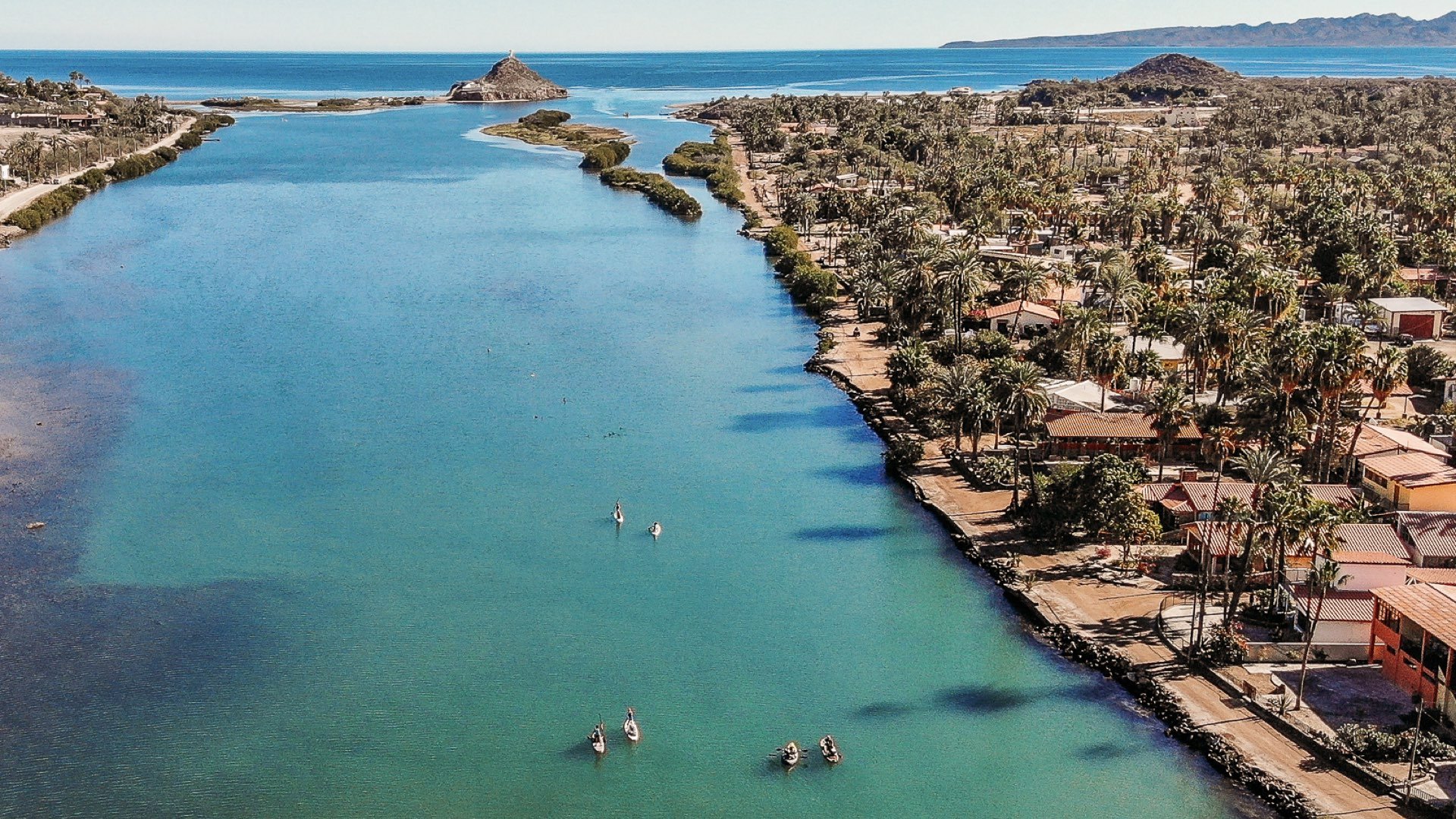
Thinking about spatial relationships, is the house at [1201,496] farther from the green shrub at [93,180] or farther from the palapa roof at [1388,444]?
the green shrub at [93,180]

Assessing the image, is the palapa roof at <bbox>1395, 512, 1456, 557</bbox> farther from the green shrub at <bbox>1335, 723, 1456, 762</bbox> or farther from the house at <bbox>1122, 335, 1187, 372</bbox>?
the house at <bbox>1122, 335, 1187, 372</bbox>

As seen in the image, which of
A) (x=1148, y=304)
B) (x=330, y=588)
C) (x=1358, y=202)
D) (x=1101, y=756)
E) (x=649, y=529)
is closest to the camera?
(x=1101, y=756)

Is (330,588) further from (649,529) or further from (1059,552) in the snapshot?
(1059,552)

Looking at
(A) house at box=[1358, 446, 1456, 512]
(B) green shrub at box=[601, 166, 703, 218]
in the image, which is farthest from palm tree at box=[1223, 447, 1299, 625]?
(B) green shrub at box=[601, 166, 703, 218]

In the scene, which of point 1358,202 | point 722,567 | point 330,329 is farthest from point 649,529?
point 1358,202

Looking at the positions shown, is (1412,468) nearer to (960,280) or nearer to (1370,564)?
(1370,564)

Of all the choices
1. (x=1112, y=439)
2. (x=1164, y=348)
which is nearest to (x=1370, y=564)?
(x=1112, y=439)

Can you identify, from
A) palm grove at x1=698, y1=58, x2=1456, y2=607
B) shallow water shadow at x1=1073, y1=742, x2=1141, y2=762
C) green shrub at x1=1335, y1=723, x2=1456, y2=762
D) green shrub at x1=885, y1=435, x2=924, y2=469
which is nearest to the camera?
green shrub at x1=1335, y1=723, x2=1456, y2=762
